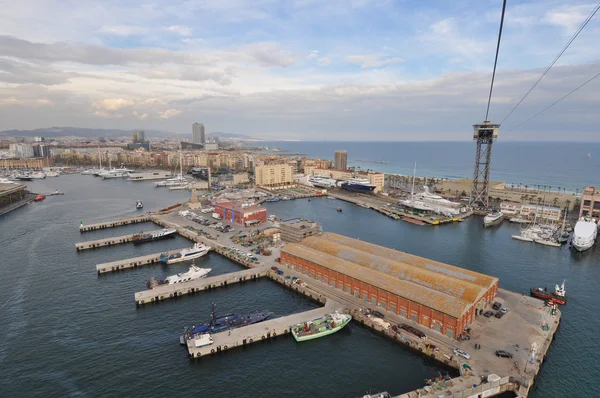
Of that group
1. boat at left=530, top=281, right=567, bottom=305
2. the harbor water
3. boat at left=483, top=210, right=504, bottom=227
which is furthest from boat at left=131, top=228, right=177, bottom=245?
boat at left=483, top=210, right=504, bottom=227

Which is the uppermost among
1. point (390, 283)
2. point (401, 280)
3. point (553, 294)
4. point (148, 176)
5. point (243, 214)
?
point (148, 176)

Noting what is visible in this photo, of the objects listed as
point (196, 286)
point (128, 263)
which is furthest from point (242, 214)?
point (196, 286)

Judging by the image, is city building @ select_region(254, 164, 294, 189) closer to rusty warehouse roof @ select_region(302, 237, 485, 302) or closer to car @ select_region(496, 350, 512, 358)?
rusty warehouse roof @ select_region(302, 237, 485, 302)

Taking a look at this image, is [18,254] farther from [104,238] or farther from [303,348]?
[303,348]

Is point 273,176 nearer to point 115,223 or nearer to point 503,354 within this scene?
point 115,223

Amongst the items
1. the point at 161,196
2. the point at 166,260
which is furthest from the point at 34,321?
the point at 161,196

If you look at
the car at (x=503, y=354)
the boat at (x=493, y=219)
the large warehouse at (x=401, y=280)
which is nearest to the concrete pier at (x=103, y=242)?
the large warehouse at (x=401, y=280)
